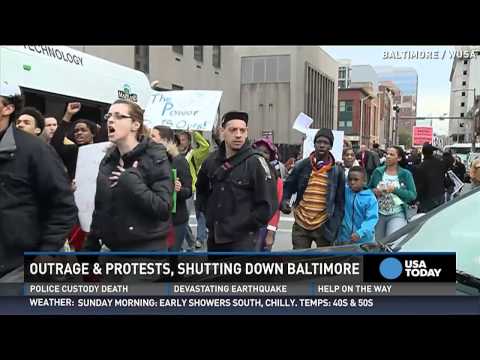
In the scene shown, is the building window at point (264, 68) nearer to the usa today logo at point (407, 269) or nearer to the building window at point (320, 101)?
the building window at point (320, 101)

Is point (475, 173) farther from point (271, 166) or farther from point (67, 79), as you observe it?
point (67, 79)

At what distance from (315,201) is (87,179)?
6.72 ft

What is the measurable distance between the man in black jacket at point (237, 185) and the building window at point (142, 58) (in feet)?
1.90

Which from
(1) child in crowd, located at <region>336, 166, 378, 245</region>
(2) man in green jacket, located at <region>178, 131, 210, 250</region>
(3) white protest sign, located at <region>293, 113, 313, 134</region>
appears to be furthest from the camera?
(1) child in crowd, located at <region>336, 166, 378, 245</region>

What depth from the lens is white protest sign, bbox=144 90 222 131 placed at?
10.9ft

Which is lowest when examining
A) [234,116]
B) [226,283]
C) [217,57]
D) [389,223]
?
[226,283]

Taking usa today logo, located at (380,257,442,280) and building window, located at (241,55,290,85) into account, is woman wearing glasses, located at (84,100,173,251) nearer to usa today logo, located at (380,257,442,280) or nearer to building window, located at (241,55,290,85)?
building window, located at (241,55,290,85)

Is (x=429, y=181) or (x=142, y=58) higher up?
(x=142, y=58)

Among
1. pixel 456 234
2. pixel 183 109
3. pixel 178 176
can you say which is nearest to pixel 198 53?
pixel 183 109

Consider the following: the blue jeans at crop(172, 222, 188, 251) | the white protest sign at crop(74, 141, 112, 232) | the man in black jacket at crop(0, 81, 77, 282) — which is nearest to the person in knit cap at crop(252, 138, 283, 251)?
the blue jeans at crop(172, 222, 188, 251)

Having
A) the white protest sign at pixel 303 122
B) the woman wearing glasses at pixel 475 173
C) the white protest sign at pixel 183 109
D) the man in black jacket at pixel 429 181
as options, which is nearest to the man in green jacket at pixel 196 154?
the white protest sign at pixel 183 109

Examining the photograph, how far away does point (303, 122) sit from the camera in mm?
3611

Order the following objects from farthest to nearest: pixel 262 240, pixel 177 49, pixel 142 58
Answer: pixel 262 240, pixel 142 58, pixel 177 49
